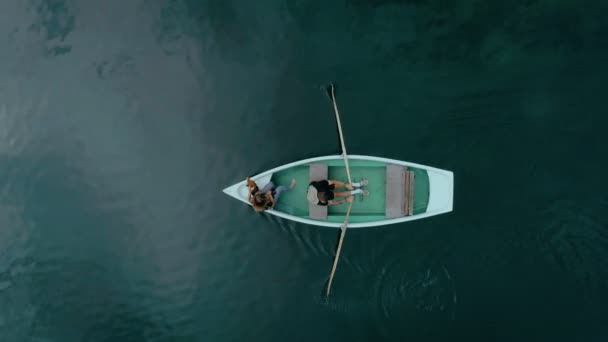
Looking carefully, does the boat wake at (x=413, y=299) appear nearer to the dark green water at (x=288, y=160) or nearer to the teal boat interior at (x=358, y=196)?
the dark green water at (x=288, y=160)

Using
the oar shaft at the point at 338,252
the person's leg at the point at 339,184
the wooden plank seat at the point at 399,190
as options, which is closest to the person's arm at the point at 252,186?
the person's leg at the point at 339,184

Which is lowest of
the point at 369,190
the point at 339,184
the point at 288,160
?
the point at 369,190

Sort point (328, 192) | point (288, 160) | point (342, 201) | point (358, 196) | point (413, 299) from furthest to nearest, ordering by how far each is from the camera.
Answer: point (288, 160) → point (413, 299) → point (358, 196) → point (342, 201) → point (328, 192)

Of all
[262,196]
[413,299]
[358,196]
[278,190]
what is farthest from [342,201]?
[413,299]

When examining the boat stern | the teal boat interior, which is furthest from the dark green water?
the boat stern

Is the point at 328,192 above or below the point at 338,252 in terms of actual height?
above

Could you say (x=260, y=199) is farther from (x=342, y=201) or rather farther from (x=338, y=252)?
(x=338, y=252)

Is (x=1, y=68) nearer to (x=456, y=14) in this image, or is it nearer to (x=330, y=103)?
(x=330, y=103)

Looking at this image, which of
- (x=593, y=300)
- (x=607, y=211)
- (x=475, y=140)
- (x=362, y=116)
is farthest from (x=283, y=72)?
(x=593, y=300)
